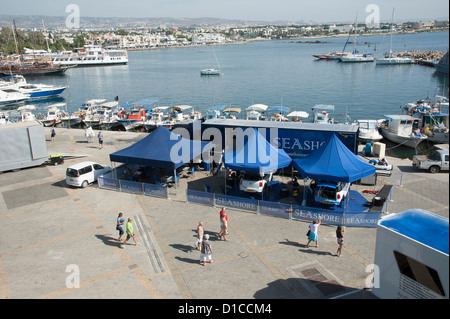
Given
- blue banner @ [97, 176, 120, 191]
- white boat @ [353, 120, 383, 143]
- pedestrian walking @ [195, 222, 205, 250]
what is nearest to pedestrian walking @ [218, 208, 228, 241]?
pedestrian walking @ [195, 222, 205, 250]

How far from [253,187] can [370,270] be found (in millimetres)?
7612

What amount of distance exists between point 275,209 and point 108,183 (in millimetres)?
9888

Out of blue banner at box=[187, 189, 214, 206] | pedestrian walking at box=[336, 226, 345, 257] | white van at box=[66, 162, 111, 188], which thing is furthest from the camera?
white van at box=[66, 162, 111, 188]

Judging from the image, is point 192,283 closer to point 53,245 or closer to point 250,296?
point 250,296

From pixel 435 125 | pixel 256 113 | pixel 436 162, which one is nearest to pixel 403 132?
pixel 435 125

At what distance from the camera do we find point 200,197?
18078 millimetres

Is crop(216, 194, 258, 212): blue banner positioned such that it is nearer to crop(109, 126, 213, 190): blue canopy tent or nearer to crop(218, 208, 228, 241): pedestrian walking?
crop(218, 208, 228, 241): pedestrian walking

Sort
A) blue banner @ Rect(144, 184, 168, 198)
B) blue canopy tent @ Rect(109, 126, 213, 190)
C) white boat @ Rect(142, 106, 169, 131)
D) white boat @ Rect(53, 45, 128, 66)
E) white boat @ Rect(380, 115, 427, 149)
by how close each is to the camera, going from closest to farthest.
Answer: blue banner @ Rect(144, 184, 168, 198)
blue canopy tent @ Rect(109, 126, 213, 190)
white boat @ Rect(380, 115, 427, 149)
white boat @ Rect(142, 106, 169, 131)
white boat @ Rect(53, 45, 128, 66)

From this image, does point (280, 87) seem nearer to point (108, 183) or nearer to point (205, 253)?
point (108, 183)

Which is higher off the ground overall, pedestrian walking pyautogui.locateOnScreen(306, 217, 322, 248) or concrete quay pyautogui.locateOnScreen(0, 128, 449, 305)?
pedestrian walking pyautogui.locateOnScreen(306, 217, 322, 248)

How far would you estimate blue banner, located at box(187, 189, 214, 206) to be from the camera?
17875 millimetres

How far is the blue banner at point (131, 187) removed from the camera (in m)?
19.5

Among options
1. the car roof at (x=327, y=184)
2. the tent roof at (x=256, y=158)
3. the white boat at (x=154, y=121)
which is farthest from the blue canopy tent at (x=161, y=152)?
the white boat at (x=154, y=121)

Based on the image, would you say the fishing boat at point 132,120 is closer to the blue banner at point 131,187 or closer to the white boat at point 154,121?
the white boat at point 154,121
